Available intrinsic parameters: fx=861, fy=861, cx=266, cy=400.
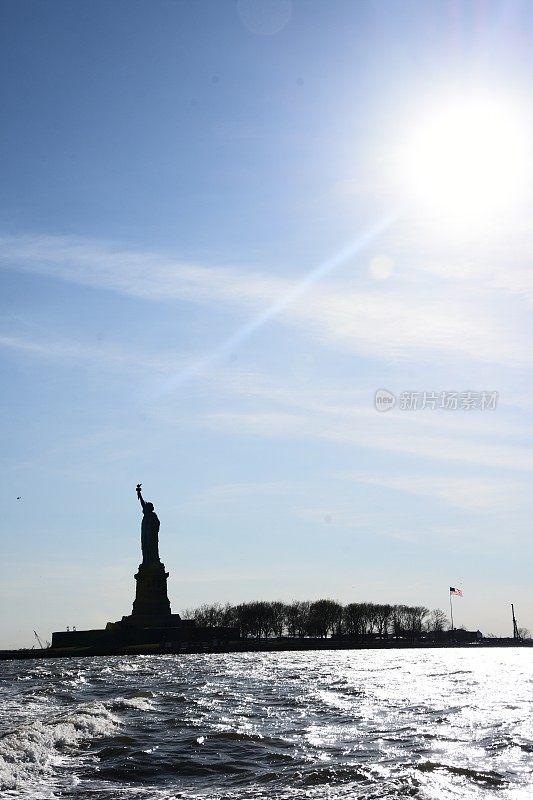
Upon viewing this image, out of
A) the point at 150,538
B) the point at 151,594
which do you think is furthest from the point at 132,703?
the point at 150,538

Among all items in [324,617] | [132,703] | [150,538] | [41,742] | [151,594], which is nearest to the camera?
[41,742]

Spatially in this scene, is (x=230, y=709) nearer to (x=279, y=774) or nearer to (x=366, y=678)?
(x=279, y=774)

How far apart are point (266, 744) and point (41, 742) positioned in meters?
5.39

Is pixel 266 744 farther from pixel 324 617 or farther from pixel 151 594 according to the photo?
pixel 324 617

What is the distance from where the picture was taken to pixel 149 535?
104 m

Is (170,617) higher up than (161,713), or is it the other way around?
(170,617)

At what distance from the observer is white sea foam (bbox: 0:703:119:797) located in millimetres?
17172

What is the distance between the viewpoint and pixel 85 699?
34.2 m

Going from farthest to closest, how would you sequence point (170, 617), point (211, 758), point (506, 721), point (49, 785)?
point (170, 617) < point (506, 721) < point (211, 758) < point (49, 785)

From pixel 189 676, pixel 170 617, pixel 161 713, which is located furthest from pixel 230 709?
pixel 170 617

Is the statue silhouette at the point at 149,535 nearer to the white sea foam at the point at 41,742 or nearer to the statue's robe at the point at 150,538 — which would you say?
the statue's robe at the point at 150,538

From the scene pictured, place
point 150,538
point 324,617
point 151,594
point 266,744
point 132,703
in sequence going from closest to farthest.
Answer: point 266,744
point 132,703
point 151,594
point 150,538
point 324,617

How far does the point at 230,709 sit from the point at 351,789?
15.5m

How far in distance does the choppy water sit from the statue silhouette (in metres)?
64.4
